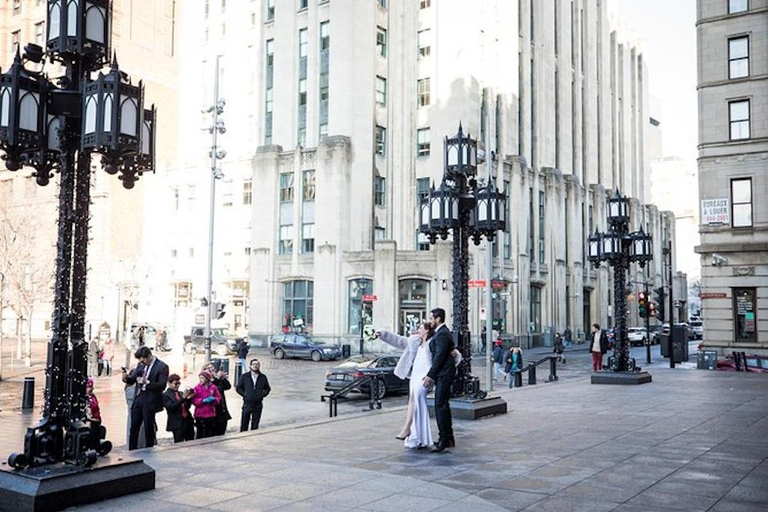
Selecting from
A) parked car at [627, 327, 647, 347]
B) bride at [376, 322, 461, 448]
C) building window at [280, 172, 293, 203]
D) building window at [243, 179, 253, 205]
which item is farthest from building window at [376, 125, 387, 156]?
bride at [376, 322, 461, 448]

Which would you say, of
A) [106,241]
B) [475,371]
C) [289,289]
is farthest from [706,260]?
[106,241]

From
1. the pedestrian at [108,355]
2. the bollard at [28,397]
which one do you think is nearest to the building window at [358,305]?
the pedestrian at [108,355]

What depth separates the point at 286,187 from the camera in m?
55.8

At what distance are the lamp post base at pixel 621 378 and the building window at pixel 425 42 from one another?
3695cm

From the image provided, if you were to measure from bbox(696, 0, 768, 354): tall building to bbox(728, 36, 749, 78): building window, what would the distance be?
0.13 ft

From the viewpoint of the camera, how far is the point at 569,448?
10.9 m

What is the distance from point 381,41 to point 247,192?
16815 mm

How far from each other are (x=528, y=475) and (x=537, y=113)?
2167 inches

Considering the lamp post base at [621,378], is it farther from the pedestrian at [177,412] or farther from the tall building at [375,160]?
the tall building at [375,160]

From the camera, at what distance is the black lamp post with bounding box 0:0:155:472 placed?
297 inches

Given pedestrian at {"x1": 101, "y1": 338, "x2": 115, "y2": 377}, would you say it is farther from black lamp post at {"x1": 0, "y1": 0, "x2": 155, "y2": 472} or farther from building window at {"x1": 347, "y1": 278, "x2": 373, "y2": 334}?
black lamp post at {"x1": 0, "y1": 0, "x2": 155, "y2": 472}

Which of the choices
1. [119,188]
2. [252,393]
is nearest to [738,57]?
[252,393]

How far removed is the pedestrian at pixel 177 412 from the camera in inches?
466

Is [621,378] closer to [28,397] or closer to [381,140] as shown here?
[28,397]
